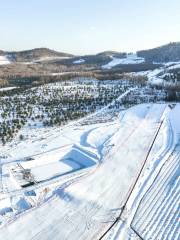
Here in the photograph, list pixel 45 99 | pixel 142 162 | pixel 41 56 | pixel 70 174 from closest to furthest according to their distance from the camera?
pixel 70 174 < pixel 142 162 < pixel 45 99 < pixel 41 56

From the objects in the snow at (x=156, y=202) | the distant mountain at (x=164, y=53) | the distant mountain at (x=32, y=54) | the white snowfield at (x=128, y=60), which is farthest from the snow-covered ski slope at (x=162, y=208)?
the distant mountain at (x=32, y=54)

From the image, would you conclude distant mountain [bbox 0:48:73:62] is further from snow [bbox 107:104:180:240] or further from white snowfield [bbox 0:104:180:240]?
snow [bbox 107:104:180:240]

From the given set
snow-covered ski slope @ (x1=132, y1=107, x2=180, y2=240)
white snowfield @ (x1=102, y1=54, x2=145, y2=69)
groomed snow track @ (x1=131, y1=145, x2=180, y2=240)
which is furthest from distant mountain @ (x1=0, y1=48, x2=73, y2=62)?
groomed snow track @ (x1=131, y1=145, x2=180, y2=240)

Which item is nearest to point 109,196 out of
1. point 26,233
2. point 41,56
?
point 26,233

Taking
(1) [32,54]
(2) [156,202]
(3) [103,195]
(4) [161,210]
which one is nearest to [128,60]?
(1) [32,54]

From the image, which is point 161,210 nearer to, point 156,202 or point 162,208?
point 162,208

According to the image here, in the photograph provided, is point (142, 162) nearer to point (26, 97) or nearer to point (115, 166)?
point (115, 166)

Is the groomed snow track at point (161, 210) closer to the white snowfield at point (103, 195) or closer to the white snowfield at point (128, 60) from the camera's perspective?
the white snowfield at point (103, 195)
